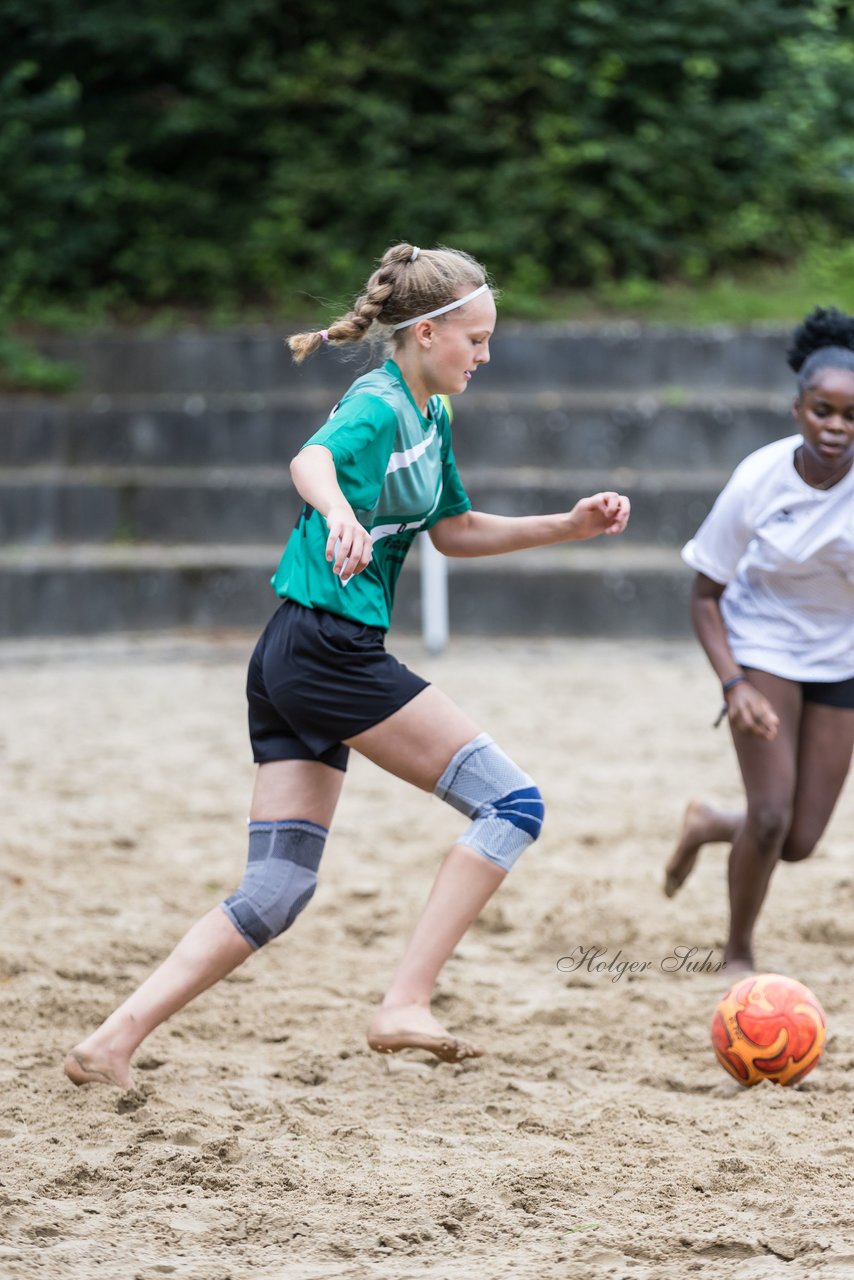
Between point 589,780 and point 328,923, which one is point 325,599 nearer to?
point 328,923

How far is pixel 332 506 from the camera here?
3158 millimetres

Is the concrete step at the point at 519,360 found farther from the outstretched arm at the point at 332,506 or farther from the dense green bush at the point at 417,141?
the outstretched arm at the point at 332,506

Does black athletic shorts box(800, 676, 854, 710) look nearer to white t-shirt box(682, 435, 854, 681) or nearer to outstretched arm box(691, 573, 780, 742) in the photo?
white t-shirt box(682, 435, 854, 681)

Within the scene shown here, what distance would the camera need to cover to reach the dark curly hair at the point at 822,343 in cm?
416

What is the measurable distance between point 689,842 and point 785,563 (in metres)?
1.08

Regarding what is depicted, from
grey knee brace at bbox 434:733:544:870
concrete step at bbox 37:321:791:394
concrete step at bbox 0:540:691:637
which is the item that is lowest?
concrete step at bbox 0:540:691:637

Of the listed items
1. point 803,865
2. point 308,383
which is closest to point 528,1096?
point 803,865

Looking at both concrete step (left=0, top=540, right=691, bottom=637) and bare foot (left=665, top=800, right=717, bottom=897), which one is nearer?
bare foot (left=665, top=800, right=717, bottom=897)

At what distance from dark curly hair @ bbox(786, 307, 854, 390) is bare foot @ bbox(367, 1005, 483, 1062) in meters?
1.93

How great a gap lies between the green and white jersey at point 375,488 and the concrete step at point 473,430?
7.84 meters

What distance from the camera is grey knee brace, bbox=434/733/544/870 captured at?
352cm
